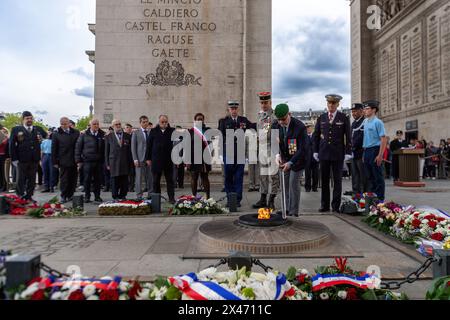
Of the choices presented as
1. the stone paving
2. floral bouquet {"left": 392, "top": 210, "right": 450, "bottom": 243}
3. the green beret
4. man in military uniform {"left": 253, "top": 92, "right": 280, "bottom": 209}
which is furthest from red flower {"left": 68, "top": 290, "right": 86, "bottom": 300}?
man in military uniform {"left": 253, "top": 92, "right": 280, "bottom": 209}

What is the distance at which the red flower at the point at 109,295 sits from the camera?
6.90 ft

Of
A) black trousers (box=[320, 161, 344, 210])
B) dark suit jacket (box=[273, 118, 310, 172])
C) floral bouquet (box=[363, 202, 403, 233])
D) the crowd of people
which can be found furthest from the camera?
black trousers (box=[320, 161, 344, 210])

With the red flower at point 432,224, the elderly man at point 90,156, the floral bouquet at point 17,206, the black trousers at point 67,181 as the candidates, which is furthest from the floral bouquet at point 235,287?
the black trousers at point 67,181

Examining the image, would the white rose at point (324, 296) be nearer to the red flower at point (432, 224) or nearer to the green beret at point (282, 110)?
the red flower at point (432, 224)

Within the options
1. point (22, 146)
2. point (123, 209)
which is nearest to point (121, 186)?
point (123, 209)

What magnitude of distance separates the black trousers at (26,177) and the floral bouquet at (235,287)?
7.44 m

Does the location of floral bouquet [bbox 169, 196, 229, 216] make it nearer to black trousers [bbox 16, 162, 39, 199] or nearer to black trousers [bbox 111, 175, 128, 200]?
black trousers [bbox 111, 175, 128, 200]

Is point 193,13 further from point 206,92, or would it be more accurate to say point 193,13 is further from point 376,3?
point 376,3

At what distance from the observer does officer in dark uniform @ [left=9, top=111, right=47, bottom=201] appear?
8383mm

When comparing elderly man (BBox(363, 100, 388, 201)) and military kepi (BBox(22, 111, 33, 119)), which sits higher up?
military kepi (BBox(22, 111, 33, 119))

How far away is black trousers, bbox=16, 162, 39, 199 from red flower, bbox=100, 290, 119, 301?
7.39 m

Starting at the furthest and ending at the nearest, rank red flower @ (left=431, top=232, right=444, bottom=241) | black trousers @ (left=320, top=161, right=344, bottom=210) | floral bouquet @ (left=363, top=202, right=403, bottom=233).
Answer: black trousers @ (left=320, top=161, right=344, bottom=210) → floral bouquet @ (left=363, top=202, right=403, bottom=233) → red flower @ (left=431, top=232, right=444, bottom=241)
